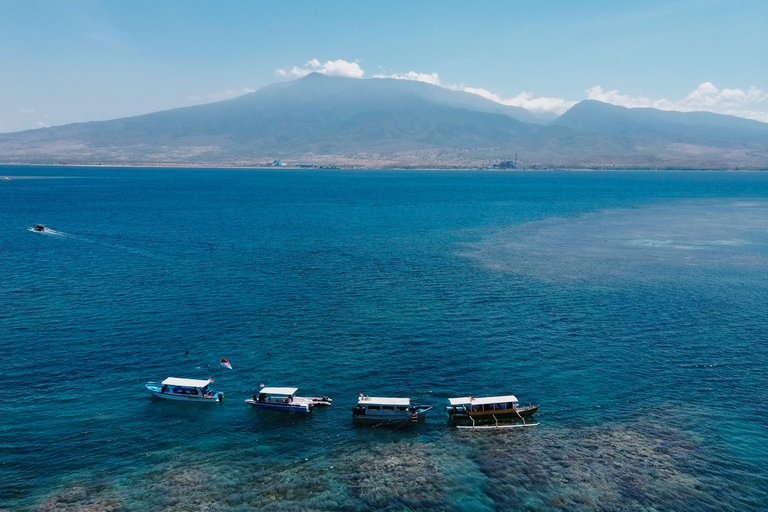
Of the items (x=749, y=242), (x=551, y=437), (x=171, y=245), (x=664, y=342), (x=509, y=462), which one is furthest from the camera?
(x=749, y=242)

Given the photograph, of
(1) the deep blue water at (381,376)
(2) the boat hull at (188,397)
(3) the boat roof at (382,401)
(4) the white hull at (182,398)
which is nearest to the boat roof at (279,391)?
(1) the deep blue water at (381,376)

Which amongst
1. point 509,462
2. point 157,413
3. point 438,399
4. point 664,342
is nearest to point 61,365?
point 157,413

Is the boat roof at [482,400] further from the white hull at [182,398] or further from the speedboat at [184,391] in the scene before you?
the white hull at [182,398]

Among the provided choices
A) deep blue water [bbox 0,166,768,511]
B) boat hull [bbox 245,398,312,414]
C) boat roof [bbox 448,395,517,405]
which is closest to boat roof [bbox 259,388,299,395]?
boat hull [bbox 245,398,312,414]

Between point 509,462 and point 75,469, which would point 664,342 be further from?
point 75,469

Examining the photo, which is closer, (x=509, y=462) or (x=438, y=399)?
(x=509, y=462)

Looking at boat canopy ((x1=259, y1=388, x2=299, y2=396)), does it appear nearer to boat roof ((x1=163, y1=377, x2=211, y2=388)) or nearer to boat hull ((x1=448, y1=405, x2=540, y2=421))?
boat roof ((x1=163, y1=377, x2=211, y2=388))

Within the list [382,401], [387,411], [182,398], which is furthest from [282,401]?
[182,398]

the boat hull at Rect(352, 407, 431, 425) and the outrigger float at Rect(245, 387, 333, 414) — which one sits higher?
the outrigger float at Rect(245, 387, 333, 414)
